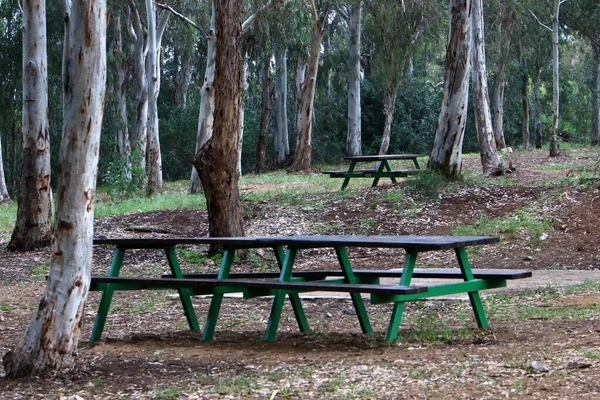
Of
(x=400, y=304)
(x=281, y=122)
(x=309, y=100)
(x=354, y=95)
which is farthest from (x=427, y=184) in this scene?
(x=281, y=122)

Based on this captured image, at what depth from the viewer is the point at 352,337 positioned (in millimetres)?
6320

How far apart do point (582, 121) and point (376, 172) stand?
41.8 m

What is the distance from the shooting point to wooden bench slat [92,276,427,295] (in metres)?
5.50

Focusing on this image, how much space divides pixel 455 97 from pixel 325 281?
10.3 metres

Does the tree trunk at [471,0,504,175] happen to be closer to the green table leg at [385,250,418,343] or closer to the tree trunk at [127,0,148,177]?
the tree trunk at [127,0,148,177]

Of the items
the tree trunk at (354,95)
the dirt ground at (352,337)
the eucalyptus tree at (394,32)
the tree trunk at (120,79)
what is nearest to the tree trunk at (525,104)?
the eucalyptus tree at (394,32)

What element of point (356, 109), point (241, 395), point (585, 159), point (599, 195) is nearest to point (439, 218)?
point (599, 195)

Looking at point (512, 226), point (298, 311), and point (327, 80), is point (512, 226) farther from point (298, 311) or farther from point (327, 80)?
point (327, 80)

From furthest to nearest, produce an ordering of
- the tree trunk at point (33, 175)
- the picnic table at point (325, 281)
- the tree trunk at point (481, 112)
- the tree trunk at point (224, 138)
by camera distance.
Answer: the tree trunk at point (481, 112), the tree trunk at point (33, 175), the tree trunk at point (224, 138), the picnic table at point (325, 281)

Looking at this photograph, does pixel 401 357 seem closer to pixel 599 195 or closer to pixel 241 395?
pixel 241 395

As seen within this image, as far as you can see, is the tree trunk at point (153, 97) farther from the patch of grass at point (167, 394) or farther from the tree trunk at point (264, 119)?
the patch of grass at point (167, 394)

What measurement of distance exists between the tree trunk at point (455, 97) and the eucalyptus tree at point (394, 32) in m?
11.0

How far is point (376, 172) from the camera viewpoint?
16.9 meters

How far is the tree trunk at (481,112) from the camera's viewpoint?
1911 centimetres
